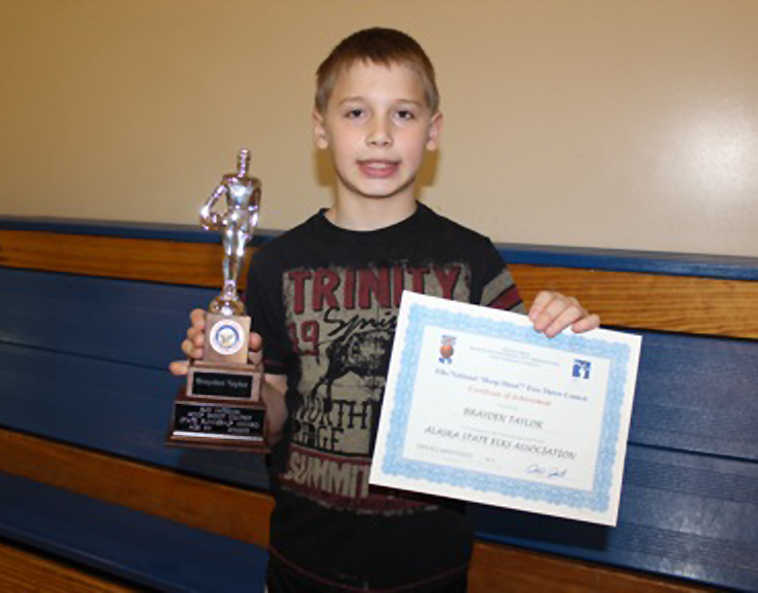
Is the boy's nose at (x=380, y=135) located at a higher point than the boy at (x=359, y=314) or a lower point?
higher

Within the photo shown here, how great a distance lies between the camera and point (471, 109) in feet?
6.30

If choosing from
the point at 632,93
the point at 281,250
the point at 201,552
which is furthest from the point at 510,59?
the point at 201,552

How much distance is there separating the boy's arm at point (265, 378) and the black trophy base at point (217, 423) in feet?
0.06

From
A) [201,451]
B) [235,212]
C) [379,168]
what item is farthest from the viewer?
[201,451]

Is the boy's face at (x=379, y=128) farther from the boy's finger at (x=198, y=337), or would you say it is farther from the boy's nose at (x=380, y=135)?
the boy's finger at (x=198, y=337)

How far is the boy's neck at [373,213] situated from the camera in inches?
47.6

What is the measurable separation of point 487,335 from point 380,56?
481 millimetres

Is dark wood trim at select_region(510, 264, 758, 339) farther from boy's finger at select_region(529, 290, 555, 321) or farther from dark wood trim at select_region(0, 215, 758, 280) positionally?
boy's finger at select_region(529, 290, 555, 321)

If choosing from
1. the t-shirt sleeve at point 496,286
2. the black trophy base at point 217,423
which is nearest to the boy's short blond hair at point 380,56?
the t-shirt sleeve at point 496,286

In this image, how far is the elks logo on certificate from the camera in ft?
3.54

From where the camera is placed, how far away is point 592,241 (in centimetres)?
182

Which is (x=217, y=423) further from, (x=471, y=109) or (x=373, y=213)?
(x=471, y=109)

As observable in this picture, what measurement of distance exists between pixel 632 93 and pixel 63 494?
6.07ft

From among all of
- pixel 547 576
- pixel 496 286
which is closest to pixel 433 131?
pixel 496 286
